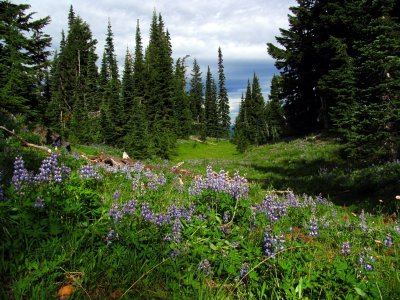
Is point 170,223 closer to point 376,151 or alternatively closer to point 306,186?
point 306,186

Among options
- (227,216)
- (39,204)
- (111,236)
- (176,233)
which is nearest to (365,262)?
(227,216)

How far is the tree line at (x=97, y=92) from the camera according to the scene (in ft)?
78.1

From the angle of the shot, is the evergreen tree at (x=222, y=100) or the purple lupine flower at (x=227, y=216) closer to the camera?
the purple lupine flower at (x=227, y=216)

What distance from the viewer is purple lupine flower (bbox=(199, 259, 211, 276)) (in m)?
3.31

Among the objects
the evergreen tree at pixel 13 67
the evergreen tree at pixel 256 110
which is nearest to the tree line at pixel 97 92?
the evergreen tree at pixel 13 67

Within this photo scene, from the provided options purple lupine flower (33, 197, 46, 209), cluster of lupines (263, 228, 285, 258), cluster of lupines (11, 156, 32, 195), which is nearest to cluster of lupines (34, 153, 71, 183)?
cluster of lupines (11, 156, 32, 195)

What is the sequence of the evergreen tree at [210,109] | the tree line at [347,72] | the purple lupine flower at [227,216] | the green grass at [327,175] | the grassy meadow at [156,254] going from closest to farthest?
the grassy meadow at [156,254]
the purple lupine flower at [227,216]
the green grass at [327,175]
the tree line at [347,72]
the evergreen tree at [210,109]

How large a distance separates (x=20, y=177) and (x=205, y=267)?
2.29m

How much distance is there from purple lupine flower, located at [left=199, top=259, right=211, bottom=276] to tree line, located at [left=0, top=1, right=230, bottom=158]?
17.7m

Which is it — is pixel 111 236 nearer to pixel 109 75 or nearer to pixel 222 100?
pixel 109 75

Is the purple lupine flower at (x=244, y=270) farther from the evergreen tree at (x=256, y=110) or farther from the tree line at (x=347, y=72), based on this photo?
the evergreen tree at (x=256, y=110)

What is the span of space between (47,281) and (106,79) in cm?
7994

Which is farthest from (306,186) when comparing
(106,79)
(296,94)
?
(106,79)

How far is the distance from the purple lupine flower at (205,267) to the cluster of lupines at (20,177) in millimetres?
2117
